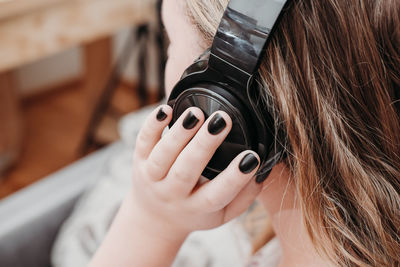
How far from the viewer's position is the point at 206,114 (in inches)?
20.9

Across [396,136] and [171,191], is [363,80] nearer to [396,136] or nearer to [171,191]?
[396,136]

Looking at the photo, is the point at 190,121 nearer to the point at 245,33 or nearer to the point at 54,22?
the point at 245,33

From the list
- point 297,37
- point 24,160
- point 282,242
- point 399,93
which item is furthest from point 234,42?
point 24,160

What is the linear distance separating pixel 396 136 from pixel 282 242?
0.23 meters

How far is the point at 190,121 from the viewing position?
1.75ft

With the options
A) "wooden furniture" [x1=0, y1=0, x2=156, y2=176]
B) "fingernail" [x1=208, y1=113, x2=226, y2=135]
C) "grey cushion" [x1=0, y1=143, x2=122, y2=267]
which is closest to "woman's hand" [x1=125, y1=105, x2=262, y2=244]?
"fingernail" [x1=208, y1=113, x2=226, y2=135]

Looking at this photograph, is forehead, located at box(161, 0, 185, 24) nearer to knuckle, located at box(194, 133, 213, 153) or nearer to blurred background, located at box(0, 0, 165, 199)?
knuckle, located at box(194, 133, 213, 153)

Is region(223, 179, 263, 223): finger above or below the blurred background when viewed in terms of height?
above

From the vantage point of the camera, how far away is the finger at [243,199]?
624 millimetres

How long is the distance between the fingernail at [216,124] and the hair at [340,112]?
5 cm

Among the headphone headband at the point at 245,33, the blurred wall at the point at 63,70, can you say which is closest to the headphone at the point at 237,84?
the headphone headband at the point at 245,33

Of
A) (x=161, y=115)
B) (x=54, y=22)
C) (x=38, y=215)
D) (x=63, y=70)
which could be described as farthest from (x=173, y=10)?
(x=63, y=70)

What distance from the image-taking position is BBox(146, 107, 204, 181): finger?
53 cm

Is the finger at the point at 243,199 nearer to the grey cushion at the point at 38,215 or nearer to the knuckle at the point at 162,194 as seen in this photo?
the knuckle at the point at 162,194
